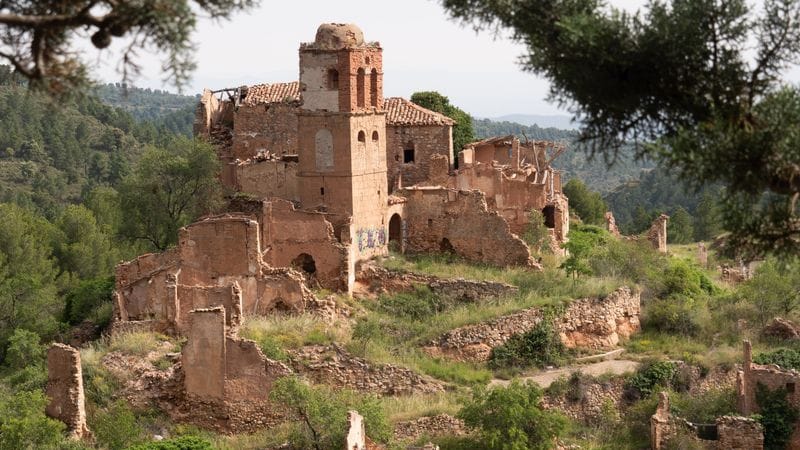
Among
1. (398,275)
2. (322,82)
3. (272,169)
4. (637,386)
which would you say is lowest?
(637,386)

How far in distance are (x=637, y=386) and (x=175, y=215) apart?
46.2 feet

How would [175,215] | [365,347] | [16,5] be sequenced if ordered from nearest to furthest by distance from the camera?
[16,5] < [365,347] < [175,215]

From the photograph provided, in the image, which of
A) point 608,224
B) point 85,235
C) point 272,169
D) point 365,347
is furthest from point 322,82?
point 85,235

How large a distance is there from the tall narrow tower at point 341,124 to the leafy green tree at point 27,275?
9.47 meters

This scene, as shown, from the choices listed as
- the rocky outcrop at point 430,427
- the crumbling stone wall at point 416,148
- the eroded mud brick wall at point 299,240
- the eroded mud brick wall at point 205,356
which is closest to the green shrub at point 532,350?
the eroded mud brick wall at point 299,240

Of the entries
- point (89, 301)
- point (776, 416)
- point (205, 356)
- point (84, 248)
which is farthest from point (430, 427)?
point (84, 248)

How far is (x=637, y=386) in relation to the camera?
95.5 feet

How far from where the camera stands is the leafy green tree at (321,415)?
23.9 meters

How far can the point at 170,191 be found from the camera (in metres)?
36.8

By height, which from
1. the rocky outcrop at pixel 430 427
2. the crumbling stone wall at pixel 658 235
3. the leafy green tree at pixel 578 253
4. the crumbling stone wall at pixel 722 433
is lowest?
the crumbling stone wall at pixel 722 433

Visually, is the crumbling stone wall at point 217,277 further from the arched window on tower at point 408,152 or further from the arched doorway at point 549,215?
the arched doorway at point 549,215

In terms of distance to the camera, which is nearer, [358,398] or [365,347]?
[358,398]

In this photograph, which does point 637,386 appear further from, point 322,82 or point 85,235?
point 85,235

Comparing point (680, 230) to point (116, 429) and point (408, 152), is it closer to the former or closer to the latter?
point (408, 152)
